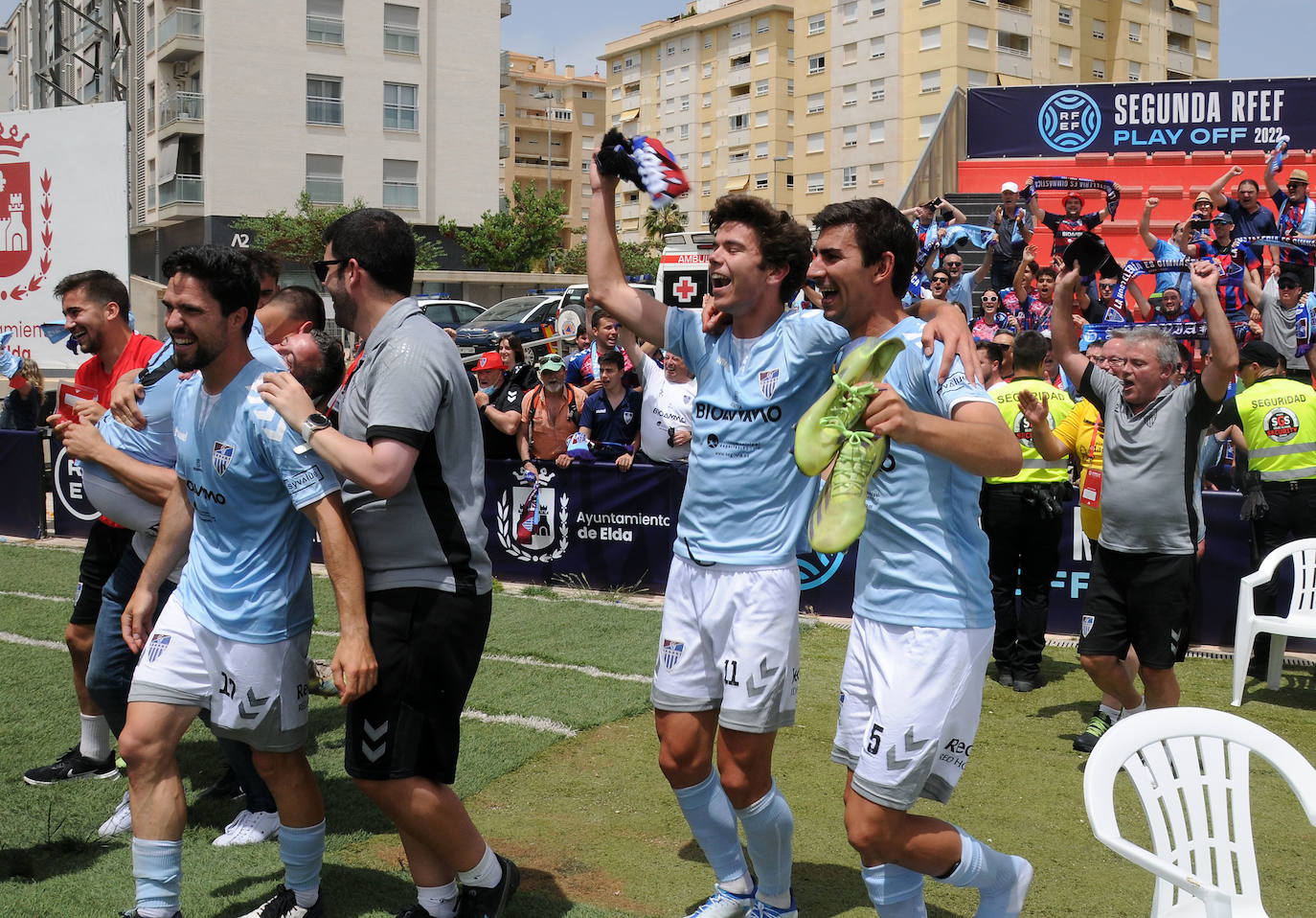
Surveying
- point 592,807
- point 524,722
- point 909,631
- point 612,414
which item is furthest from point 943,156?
point 909,631

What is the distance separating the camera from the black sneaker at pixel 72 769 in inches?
213

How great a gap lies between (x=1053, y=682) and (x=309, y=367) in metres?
5.19

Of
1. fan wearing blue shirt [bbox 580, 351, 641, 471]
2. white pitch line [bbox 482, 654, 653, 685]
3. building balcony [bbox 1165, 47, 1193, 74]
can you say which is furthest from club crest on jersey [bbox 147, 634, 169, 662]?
building balcony [bbox 1165, 47, 1193, 74]

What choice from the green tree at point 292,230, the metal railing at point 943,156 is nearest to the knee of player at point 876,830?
the metal railing at point 943,156

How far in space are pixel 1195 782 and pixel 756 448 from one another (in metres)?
1.62

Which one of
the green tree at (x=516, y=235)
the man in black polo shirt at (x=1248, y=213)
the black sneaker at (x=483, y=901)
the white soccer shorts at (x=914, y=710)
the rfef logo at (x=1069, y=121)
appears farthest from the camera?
the green tree at (x=516, y=235)

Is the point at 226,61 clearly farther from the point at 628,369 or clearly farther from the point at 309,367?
the point at 309,367

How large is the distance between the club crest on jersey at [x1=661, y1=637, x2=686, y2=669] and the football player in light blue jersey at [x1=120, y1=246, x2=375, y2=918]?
3.64 ft

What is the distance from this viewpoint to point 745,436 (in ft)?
12.9

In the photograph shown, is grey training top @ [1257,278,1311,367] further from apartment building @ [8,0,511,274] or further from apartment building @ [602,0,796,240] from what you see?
apartment building @ [602,0,796,240]

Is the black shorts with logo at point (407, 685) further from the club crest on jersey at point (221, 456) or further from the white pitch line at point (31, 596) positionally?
the white pitch line at point (31, 596)

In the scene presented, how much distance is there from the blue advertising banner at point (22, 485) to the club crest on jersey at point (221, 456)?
969 centimetres

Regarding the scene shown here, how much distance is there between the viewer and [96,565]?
5.52m

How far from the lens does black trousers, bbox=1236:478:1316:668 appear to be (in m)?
7.82
